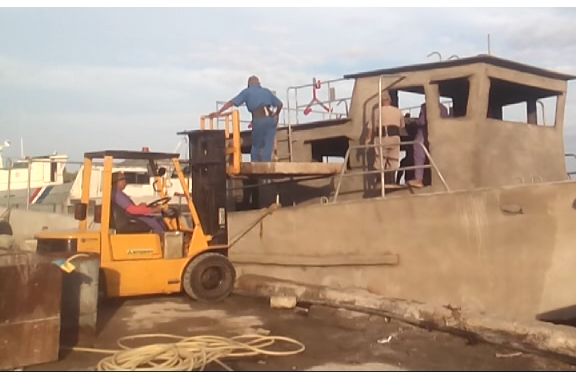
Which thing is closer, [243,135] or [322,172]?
[322,172]

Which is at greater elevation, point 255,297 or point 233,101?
point 233,101

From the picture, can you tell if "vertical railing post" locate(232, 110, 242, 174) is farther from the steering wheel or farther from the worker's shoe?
the worker's shoe

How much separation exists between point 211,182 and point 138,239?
4.91 ft

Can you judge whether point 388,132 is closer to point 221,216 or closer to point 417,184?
point 417,184

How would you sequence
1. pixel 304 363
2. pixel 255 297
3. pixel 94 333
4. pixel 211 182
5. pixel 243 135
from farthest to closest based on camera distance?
pixel 243 135
pixel 211 182
pixel 255 297
pixel 94 333
pixel 304 363

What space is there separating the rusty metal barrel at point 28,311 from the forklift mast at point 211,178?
3837mm

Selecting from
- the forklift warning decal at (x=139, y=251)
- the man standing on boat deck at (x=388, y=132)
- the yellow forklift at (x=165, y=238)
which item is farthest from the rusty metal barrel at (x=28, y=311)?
the man standing on boat deck at (x=388, y=132)

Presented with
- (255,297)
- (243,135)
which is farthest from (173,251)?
(243,135)

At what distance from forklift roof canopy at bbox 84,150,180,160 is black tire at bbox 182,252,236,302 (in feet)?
4.76

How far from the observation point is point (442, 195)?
281 inches

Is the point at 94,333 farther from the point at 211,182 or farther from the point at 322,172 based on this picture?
the point at 322,172

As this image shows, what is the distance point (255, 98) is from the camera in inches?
366

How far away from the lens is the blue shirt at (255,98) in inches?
366

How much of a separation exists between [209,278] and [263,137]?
2380 millimetres
